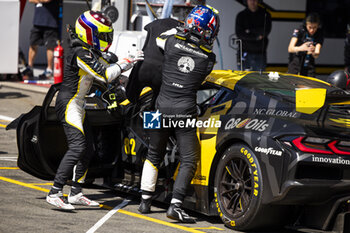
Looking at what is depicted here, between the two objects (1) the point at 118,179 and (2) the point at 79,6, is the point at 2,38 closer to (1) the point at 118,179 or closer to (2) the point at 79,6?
(2) the point at 79,6

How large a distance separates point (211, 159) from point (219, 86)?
741mm

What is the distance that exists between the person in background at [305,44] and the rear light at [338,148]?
603 centimetres

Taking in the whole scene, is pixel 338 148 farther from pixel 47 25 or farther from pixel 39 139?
pixel 47 25

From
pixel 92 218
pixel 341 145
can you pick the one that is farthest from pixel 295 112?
pixel 92 218

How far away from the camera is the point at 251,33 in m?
13.3

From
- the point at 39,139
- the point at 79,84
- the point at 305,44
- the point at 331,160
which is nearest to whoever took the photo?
the point at 331,160

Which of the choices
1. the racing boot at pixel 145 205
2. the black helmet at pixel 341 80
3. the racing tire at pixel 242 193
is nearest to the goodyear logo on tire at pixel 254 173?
the racing tire at pixel 242 193

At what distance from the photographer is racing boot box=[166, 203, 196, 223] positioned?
7125mm

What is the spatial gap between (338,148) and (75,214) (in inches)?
98.2

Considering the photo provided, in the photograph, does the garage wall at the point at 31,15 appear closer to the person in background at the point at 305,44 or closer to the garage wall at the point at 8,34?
the garage wall at the point at 8,34

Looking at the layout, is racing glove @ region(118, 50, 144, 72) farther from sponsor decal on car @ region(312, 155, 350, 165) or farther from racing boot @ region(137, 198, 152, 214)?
sponsor decal on car @ region(312, 155, 350, 165)

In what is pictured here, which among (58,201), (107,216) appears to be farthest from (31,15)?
(107,216)

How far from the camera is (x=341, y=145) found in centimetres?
647

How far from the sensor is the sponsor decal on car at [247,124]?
6699 mm
